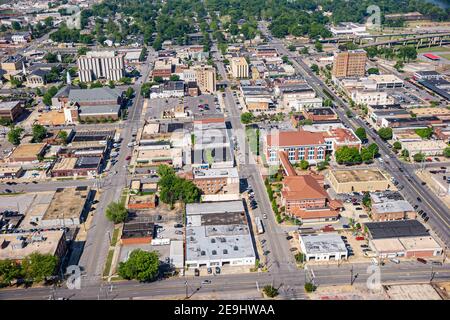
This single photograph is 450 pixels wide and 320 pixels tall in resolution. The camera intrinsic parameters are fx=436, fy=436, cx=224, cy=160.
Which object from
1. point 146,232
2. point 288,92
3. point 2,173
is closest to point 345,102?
point 288,92

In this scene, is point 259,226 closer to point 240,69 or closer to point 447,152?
point 447,152

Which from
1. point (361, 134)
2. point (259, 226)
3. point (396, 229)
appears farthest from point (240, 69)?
point (396, 229)

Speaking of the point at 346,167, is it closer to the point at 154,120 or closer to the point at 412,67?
the point at 154,120

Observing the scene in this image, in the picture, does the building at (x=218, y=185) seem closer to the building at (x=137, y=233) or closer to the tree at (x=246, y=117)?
the building at (x=137, y=233)

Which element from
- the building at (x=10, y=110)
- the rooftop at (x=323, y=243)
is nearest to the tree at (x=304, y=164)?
the rooftop at (x=323, y=243)

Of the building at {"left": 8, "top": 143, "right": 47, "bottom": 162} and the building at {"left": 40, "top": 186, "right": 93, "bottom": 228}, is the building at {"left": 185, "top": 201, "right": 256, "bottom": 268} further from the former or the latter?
Result: the building at {"left": 8, "top": 143, "right": 47, "bottom": 162}

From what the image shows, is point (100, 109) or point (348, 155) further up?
point (100, 109)
